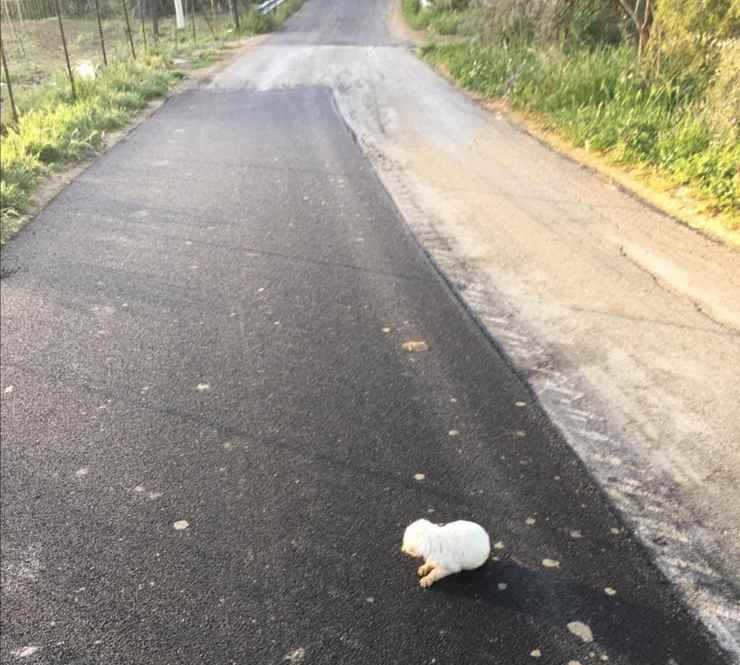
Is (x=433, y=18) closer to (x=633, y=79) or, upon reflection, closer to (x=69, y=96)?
(x=69, y=96)

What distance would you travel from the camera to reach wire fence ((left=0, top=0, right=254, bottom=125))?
17016 millimetres

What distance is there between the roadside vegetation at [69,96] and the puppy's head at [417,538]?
6172 millimetres

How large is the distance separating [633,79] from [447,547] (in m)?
10.6

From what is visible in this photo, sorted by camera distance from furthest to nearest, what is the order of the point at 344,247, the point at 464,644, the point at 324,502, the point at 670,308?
1. the point at 344,247
2. the point at 670,308
3. the point at 324,502
4. the point at 464,644

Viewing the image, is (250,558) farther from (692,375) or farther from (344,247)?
(344,247)

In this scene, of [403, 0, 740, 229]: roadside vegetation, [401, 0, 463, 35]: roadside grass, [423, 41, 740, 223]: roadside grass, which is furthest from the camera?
[401, 0, 463, 35]: roadside grass

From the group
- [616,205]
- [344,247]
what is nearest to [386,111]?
[616,205]

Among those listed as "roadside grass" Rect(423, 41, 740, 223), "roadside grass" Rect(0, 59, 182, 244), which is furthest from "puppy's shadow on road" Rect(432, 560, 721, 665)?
"roadside grass" Rect(0, 59, 182, 244)

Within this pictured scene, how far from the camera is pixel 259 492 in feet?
12.6

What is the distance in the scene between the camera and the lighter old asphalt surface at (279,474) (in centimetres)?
303

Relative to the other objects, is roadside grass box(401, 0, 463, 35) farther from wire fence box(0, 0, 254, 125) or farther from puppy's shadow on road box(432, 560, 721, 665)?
puppy's shadow on road box(432, 560, 721, 665)

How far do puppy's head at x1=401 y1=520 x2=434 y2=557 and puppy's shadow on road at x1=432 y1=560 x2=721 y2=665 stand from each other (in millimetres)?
187

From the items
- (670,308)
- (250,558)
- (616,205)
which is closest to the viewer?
(250,558)

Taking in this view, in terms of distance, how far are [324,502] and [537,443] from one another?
1260 millimetres
